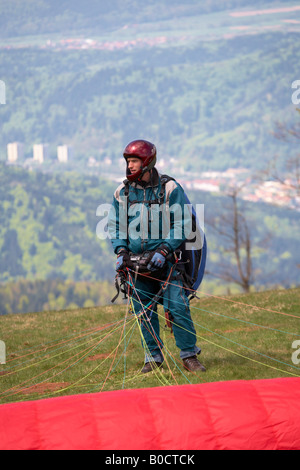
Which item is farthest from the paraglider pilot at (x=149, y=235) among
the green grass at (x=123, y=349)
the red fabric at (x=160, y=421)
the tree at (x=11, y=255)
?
the tree at (x=11, y=255)

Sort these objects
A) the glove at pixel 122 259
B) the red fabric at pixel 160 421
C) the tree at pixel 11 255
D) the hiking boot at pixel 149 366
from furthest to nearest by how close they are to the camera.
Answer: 1. the tree at pixel 11 255
2. the hiking boot at pixel 149 366
3. the glove at pixel 122 259
4. the red fabric at pixel 160 421

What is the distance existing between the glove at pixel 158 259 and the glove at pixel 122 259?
13.0 inches

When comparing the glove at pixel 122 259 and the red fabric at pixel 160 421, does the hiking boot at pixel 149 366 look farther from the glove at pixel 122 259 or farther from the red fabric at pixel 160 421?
the red fabric at pixel 160 421

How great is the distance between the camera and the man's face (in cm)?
800

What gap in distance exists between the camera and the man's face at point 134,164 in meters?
8.00

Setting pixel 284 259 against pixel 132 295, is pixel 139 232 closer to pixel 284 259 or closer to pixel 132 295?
pixel 132 295

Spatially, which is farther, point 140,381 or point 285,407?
point 140,381

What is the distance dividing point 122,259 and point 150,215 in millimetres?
588

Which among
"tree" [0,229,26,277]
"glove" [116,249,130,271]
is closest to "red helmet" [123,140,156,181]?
"glove" [116,249,130,271]

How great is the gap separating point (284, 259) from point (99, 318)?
166123mm

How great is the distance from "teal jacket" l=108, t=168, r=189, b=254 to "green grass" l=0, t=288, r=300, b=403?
3.66ft

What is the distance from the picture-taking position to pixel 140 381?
8164 millimetres

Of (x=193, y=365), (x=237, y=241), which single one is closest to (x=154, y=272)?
(x=193, y=365)
